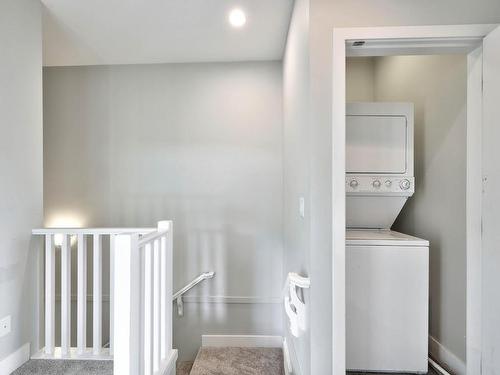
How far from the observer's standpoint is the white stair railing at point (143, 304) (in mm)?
1211

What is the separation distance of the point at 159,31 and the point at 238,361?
2821 millimetres

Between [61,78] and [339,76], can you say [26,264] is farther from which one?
[339,76]

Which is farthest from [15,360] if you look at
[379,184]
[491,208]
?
[491,208]

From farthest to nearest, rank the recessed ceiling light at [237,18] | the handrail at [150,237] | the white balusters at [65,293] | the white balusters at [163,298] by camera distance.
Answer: the recessed ceiling light at [237,18], the white balusters at [65,293], the white balusters at [163,298], the handrail at [150,237]

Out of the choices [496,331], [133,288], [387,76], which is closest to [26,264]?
[133,288]

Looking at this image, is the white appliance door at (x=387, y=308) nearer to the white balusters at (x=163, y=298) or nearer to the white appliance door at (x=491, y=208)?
the white appliance door at (x=491, y=208)

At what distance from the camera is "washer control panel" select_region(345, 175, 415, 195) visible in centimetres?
182

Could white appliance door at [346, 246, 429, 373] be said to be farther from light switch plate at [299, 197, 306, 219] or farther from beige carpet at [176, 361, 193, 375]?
beige carpet at [176, 361, 193, 375]

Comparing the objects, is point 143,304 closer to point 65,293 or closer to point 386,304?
point 65,293

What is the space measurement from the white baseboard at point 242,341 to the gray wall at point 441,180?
1.35 metres

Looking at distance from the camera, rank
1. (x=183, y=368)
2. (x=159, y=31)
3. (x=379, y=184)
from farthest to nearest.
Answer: (x=183, y=368) < (x=159, y=31) < (x=379, y=184)

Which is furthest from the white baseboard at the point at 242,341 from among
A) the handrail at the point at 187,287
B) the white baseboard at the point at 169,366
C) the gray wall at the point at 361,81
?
the gray wall at the point at 361,81

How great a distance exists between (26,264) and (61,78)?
1.90 metres

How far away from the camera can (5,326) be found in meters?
1.59
